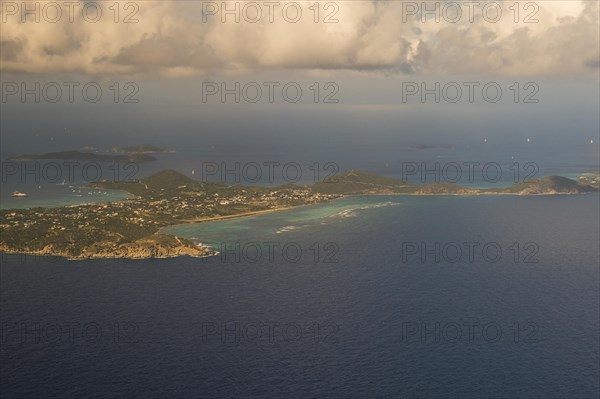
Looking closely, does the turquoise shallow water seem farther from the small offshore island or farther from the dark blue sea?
the small offshore island

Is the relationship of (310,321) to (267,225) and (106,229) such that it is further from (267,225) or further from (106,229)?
(267,225)

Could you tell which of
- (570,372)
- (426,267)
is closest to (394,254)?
(426,267)

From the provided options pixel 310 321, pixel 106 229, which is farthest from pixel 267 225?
pixel 310 321

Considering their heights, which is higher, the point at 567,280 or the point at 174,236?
the point at 174,236

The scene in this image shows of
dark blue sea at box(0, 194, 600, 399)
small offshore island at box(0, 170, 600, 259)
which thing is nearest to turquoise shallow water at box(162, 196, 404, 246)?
dark blue sea at box(0, 194, 600, 399)

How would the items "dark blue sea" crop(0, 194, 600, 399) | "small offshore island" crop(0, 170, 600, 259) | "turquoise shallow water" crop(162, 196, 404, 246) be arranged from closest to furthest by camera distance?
1. "dark blue sea" crop(0, 194, 600, 399)
2. "small offshore island" crop(0, 170, 600, 259)
3. "turquoise shallow water" crop(162, 196, 404, 246)

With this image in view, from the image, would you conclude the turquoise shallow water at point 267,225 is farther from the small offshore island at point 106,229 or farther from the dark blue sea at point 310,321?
the small offshore island at point 106,229

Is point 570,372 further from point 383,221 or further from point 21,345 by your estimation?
point 383,221

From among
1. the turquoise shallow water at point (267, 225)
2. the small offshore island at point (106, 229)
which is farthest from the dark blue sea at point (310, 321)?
the small offshore island at point (106, 229)

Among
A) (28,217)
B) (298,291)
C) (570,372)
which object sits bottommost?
(570,372)
